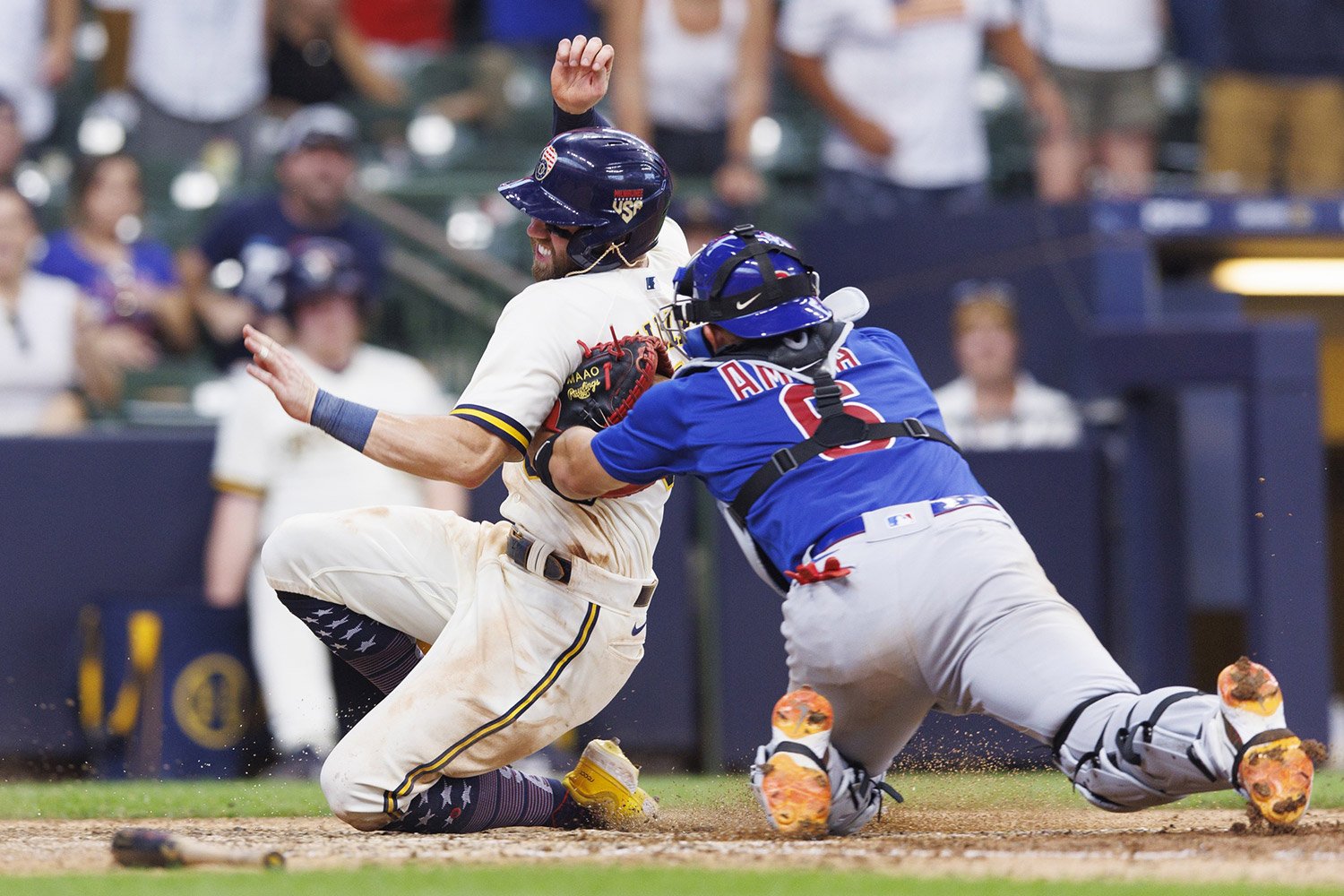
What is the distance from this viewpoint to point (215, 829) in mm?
4594

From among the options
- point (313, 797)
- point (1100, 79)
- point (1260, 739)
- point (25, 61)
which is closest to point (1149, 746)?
point (1260, 739)

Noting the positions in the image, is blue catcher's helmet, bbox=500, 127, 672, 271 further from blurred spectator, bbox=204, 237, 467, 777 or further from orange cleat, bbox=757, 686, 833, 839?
blurred spectator, bbox=204, 237, 467, 777

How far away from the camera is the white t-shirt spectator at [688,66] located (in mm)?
8977

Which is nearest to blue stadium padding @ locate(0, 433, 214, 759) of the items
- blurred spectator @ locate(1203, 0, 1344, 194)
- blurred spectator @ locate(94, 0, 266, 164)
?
blurred spectator @ locate(94, 0, 266, 164)

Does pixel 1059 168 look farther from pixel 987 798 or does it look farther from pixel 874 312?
pixel 987 798

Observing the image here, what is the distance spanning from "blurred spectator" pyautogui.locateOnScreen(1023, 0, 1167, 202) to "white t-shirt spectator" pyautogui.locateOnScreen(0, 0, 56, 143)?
4997 millimetres

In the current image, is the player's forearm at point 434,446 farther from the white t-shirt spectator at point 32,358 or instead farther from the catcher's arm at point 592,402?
the white t-shirt spectator at point 32,358

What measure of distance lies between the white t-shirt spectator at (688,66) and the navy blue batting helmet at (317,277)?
7.58ft

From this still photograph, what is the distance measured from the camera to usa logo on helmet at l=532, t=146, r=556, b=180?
4.38 m

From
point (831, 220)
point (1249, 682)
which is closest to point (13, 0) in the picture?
point (831, 220)

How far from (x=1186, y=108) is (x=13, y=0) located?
20.7 feet

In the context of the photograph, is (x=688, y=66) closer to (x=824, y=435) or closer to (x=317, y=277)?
(x=317, y=277)

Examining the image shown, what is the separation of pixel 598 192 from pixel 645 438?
0.67 metres

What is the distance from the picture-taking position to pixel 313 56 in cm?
940
